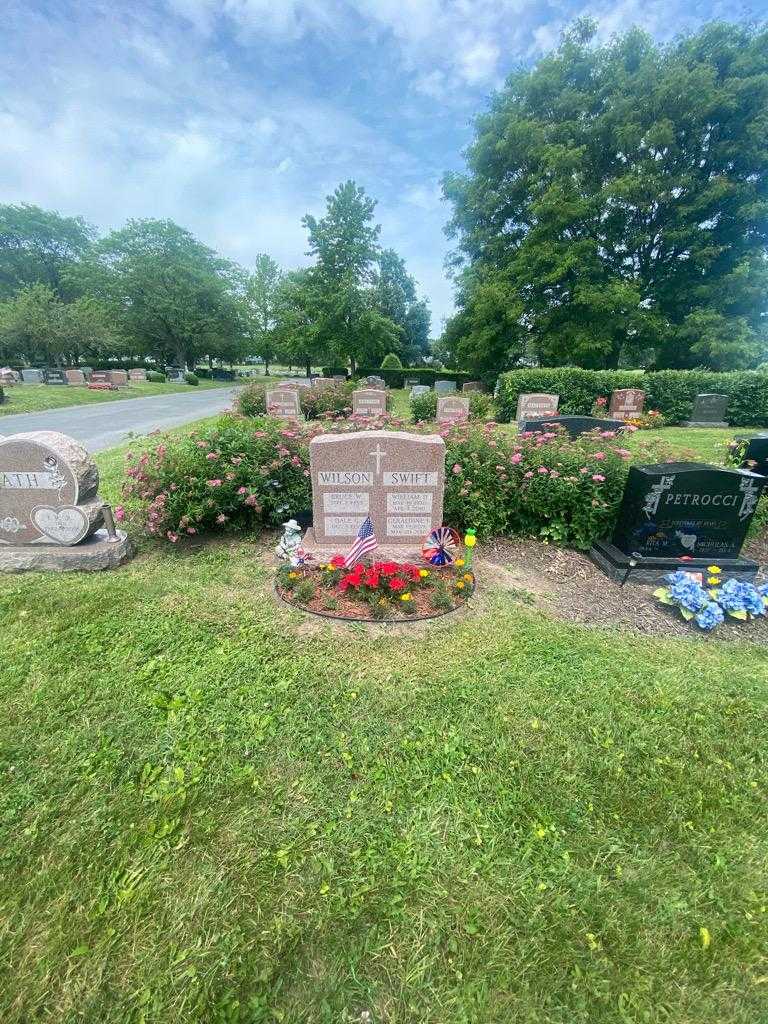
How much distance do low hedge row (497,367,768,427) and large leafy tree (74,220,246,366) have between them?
1506 inches

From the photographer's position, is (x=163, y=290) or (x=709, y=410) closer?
(x=709, y=410)

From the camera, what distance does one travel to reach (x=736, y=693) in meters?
2.72

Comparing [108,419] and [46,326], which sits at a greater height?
[46,326]

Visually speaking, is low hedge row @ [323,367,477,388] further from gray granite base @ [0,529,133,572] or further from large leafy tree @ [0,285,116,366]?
gray granite base @ [0,529,133,572]

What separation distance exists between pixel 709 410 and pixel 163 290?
46.0 meters

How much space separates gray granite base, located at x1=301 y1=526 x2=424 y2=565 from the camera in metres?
4.20

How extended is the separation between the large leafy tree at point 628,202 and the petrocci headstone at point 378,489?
20930mm

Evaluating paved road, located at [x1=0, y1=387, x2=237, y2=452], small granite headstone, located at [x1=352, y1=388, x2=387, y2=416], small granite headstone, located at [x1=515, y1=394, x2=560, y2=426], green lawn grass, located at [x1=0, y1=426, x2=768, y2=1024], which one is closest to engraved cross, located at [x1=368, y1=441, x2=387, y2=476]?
green lawn grass, located at [x1=0, y1=426, x2=768, y2=1024]

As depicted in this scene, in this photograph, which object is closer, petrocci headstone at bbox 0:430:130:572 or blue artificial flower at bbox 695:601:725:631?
blue artificial flower at bbox 695:601:725:631

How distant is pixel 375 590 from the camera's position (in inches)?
143

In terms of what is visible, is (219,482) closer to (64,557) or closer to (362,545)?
(64,557)

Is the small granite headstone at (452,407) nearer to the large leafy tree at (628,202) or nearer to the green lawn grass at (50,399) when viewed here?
the large leafy tree at (628,202)

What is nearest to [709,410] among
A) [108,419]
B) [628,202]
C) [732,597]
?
[628,202]

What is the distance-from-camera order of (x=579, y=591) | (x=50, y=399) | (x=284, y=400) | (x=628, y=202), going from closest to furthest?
(x=579, y=591), (x=284, y=400), (x=50, y=399), (x=628, y=202)
